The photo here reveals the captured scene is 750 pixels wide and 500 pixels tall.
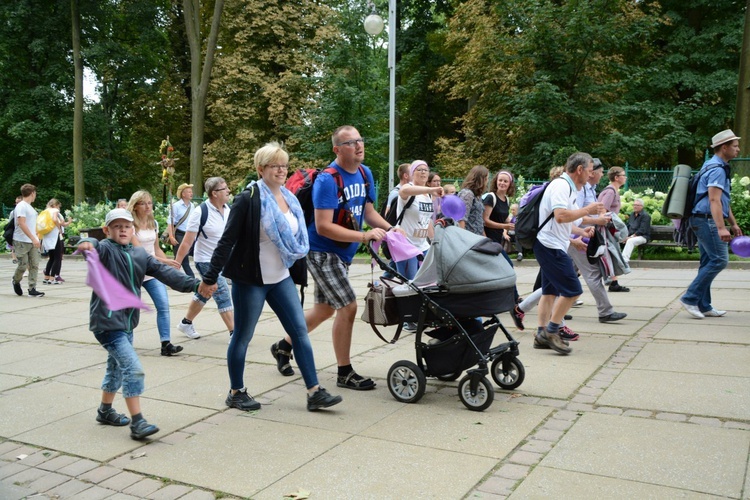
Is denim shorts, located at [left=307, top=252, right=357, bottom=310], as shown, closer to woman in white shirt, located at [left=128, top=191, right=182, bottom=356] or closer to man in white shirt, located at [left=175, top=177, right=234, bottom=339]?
woman in white shirt, located at [left=128, top=191, right=182, bottom=356]

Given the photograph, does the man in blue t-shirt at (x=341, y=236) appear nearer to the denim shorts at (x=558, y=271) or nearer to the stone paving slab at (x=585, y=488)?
the denim shorts at (x=558, y=271)

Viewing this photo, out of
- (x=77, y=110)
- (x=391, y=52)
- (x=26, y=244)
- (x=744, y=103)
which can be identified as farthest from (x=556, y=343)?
(x=77, y=110)

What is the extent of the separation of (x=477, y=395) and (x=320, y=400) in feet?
3.64

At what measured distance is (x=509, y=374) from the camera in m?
5.48

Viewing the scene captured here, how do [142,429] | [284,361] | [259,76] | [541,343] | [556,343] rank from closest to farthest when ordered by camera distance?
[142,429] → [284,361] → [556,343] → [541,343] → [259,76]

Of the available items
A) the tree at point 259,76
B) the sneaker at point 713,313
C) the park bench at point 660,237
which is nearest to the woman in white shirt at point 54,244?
the sneaker at point 713,313

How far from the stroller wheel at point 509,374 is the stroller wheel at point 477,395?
461 mm

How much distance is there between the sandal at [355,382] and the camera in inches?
221

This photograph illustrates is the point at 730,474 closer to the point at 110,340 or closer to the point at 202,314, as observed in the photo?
the point at 110,340

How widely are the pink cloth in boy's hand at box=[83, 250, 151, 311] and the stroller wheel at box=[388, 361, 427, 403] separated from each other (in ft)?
6.24

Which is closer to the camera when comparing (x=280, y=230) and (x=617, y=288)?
(x=280, y=230)

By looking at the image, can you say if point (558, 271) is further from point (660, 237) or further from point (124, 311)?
point (660, 237)

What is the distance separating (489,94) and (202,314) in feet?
62.4

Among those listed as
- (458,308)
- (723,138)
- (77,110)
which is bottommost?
(458,308)
